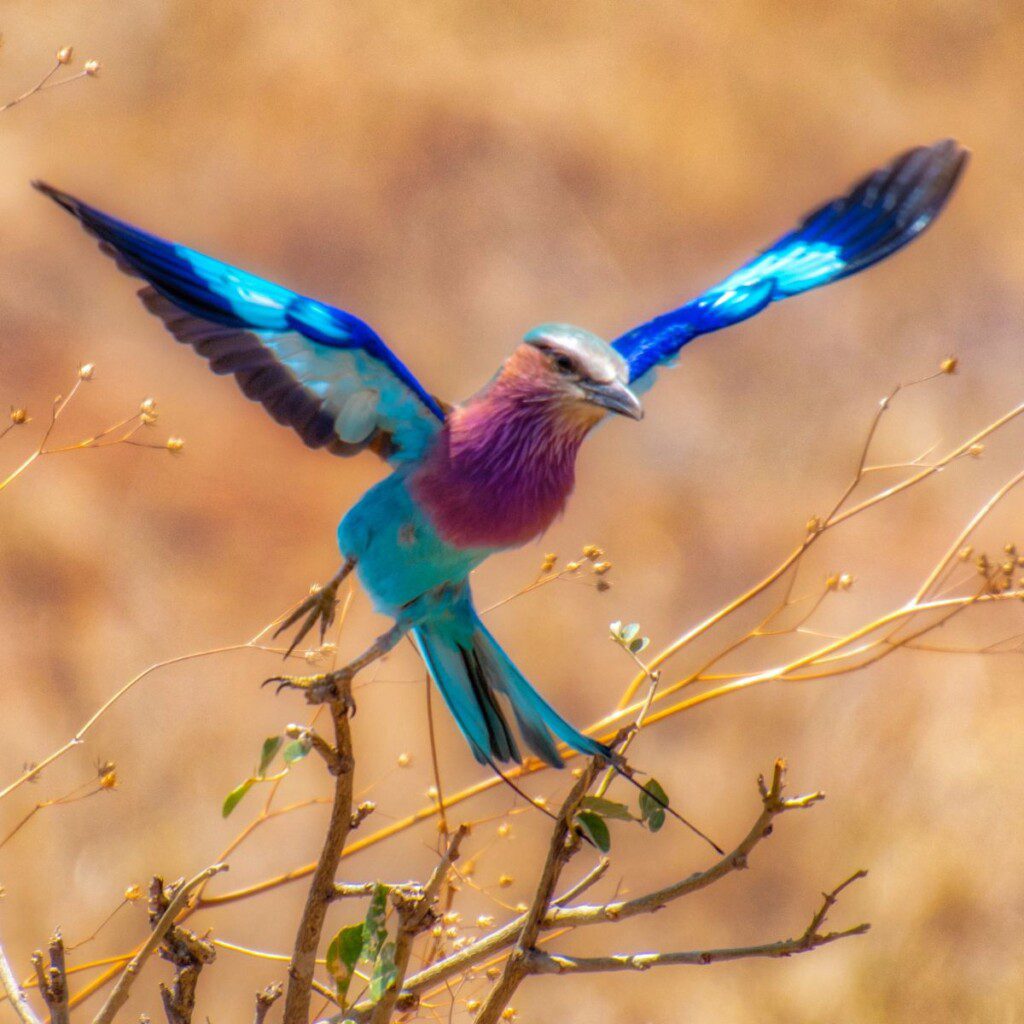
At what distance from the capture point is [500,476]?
1406 mm

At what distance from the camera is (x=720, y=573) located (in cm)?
295

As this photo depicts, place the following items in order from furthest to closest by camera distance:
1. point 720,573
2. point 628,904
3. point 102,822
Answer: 1. point 720,573
2. point 102,822
3. point 628,904

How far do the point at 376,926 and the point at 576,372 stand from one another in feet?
1.84

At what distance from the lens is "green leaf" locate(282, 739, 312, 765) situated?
1120 millimetres

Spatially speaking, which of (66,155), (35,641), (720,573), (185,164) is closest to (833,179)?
(720,573)

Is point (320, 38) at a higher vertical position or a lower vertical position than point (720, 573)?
higher

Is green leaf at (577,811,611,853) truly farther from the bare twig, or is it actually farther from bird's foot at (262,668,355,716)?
bird's foot at (262,668,355,716)

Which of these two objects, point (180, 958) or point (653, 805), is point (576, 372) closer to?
point (653, 805)

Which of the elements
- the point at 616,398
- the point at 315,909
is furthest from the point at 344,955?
the point at 616,398

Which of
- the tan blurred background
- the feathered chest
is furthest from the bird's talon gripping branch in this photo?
the tan blurred background

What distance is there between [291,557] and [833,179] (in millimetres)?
1443

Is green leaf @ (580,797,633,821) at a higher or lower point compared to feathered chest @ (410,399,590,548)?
lower

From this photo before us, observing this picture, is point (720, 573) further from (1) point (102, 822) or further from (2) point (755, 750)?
(1) point (102, 822)

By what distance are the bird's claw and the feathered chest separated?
134 mm
